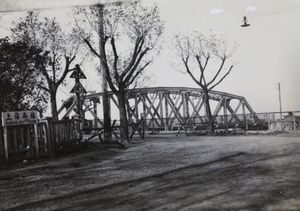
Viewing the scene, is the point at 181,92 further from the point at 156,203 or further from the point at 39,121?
the point at 156,203

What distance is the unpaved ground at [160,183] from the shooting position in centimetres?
466

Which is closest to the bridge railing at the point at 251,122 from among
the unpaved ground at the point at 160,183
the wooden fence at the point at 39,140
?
the unpaved ground at the point at 160,183

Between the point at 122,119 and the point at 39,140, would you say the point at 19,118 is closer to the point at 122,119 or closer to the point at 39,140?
the point at 39,140

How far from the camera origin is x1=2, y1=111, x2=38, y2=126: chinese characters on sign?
8.76 m

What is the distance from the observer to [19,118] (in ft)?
30.1

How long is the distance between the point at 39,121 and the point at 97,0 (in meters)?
5.01

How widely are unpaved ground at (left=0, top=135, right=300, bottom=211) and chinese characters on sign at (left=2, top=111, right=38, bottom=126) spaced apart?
4.21 feet

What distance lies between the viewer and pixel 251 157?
8.84m

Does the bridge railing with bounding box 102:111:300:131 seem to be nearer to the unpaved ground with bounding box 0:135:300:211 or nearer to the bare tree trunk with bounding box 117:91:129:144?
the bare tree trunk with bounding box 117:91:129:144

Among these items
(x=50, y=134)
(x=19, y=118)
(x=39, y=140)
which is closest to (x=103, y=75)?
(x=50, y=134)

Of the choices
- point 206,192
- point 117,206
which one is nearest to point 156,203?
point 117,206

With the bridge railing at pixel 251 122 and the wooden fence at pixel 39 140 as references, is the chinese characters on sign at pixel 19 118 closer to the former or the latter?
the wooden fence at pixel 39 140

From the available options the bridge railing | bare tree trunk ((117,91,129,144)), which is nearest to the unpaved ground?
bare tree trunk ((117,91,129,144))

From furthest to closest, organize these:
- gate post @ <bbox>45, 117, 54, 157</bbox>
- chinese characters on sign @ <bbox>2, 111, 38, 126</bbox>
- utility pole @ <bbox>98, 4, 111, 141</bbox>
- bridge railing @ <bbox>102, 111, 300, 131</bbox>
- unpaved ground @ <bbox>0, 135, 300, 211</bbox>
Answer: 1. bridge railing @ <bbox>102, 111, 300, 131</bbox>
2. utility pole @ <bbox>98, 4, 111, 141</bbox>
3. gate post @ <bbox>45, 117, 54, 157</bbox>
4. chinese characters on sign @ <bbox>2, 111, 38, 126</bbox>
5. unpaved ground @ <bbox>0, 135, 300, 211</bbox>
